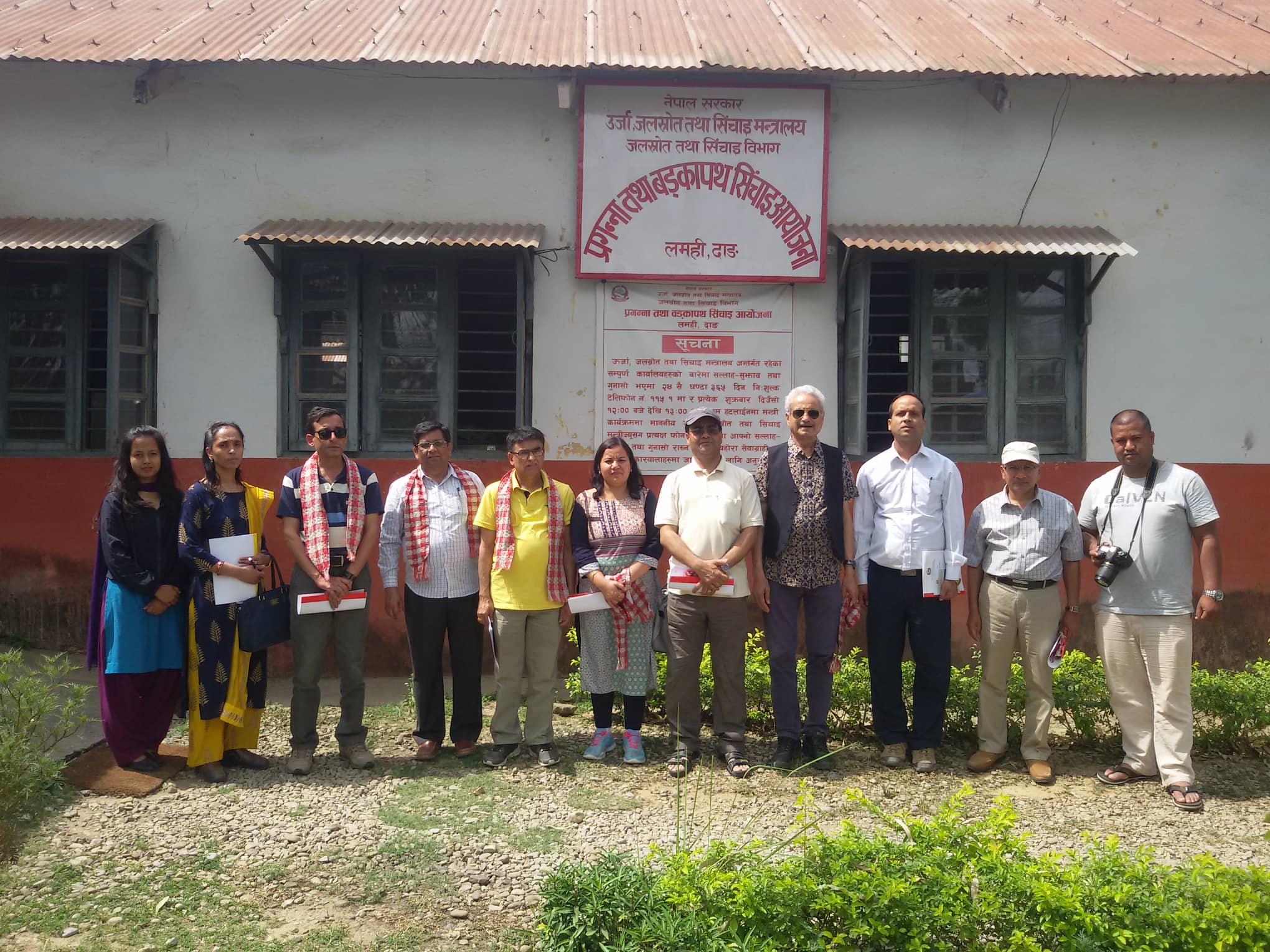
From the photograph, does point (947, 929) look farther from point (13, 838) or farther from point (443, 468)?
point (13, 838)

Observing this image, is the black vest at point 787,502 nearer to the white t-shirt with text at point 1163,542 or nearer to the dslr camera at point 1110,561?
the dslr camera at point 1110,561

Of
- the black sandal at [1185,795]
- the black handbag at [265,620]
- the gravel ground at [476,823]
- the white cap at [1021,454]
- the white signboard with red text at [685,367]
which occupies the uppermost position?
the white signboard with red text at [685,367]

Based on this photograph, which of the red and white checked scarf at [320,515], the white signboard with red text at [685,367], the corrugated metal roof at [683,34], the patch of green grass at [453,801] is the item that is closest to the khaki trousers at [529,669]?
the patch of green grass at [453,801]

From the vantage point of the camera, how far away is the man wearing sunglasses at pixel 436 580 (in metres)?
4.73

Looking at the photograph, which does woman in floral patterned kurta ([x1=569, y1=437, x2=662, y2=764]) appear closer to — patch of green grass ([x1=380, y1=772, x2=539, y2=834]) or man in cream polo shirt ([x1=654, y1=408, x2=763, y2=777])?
man in cream polo shirt ([x1=654, y1=408, x2=763, y2=777])

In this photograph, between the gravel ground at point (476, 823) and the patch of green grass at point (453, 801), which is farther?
the patch of green grass at point (453, 801)

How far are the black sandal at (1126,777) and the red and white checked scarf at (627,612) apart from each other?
2.21 meters

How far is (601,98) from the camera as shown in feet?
21.2

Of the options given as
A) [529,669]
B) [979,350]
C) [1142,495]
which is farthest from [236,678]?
[979,350]

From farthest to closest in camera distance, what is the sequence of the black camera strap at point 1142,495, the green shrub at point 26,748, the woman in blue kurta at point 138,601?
the black camera strap at point 1142,495
the woman in blue kurta at point 138,601
the green shrub at point 26,748

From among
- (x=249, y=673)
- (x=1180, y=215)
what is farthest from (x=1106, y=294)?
(x=249, y=673)

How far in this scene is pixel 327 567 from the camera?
14.9ft

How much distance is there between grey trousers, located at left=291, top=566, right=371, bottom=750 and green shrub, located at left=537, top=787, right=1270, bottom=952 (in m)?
2.00

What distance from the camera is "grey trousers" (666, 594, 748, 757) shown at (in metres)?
4.62
